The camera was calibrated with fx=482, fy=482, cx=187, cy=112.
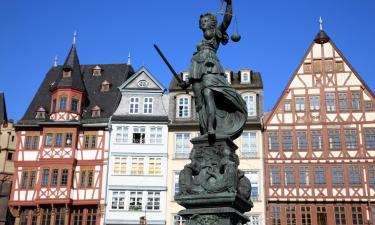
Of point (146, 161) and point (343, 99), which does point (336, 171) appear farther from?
point (146, 161)

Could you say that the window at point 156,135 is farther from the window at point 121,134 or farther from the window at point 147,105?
the window at point 121,134

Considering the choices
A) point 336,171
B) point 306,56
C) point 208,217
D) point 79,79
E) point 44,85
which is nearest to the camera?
point 208,217

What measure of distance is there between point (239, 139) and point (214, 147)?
89.1 feet

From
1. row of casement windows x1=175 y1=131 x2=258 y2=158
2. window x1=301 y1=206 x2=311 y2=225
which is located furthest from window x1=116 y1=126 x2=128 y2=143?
window x1=301 y1=206 x2=311 y2=225

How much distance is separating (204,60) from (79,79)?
30893mm

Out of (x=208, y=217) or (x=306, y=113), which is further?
(x=306, y=113)

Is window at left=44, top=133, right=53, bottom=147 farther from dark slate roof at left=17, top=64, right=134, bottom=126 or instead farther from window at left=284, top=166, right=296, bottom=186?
window at left=284, top=166, right=296, bottom=186

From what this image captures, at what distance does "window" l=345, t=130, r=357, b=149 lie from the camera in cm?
3334

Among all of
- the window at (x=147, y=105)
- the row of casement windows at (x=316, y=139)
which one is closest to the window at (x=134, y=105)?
the window at (x=147, y=105)

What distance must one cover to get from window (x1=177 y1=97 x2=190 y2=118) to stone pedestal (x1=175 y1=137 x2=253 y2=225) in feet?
93.1

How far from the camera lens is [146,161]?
1367 inches

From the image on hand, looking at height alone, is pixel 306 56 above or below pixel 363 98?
above

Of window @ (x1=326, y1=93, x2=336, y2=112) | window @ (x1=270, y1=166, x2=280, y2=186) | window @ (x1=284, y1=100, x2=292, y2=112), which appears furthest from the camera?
window @ (x1=284, y1=100, x2=292, y2=112)

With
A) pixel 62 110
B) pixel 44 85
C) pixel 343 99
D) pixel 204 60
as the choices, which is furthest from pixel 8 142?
pixel 204 60
